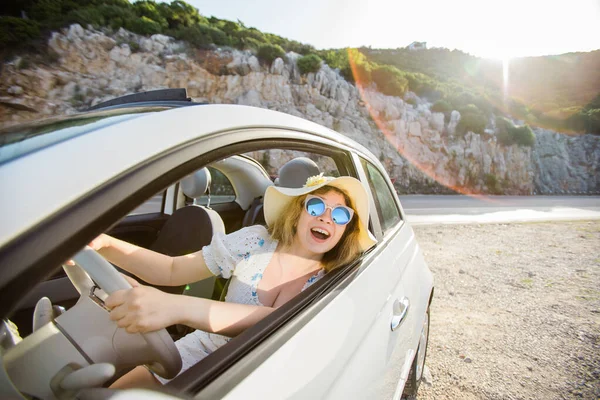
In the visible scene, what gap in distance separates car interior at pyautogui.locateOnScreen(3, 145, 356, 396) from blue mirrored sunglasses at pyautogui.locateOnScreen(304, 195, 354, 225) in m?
0.38

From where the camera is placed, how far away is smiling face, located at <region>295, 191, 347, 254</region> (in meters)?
1.55

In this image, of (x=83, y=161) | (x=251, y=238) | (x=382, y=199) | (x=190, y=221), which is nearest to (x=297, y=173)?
(x=382, y=199)

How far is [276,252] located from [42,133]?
1.01 m

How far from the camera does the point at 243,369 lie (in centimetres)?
81

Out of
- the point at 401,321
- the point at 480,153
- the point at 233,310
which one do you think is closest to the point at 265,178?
the point at 401,321

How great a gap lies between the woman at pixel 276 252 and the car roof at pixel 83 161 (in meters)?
0.69

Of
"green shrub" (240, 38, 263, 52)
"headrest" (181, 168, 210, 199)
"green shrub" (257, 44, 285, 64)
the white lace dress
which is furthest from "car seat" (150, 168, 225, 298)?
"green shrub" (240, 38, 263, 52)

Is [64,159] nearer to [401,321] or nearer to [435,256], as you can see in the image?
[401,321]

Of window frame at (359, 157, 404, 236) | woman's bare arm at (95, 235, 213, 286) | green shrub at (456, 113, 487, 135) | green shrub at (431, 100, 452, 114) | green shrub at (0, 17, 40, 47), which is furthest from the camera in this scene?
green shrub at (431, 100, 452, 114)

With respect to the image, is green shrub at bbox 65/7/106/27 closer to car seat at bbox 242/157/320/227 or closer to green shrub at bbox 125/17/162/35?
green shrub at bbox 125/17/162/35

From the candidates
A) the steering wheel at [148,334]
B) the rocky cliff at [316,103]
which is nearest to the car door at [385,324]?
the steering wheel at [148,334]

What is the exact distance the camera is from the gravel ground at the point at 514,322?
8.81 ft

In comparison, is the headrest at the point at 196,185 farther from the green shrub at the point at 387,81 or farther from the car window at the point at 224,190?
the green shrub at the point at 387,81

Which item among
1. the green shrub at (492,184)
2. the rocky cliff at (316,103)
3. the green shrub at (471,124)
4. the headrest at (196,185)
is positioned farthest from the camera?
the green shrub at (471,124)
